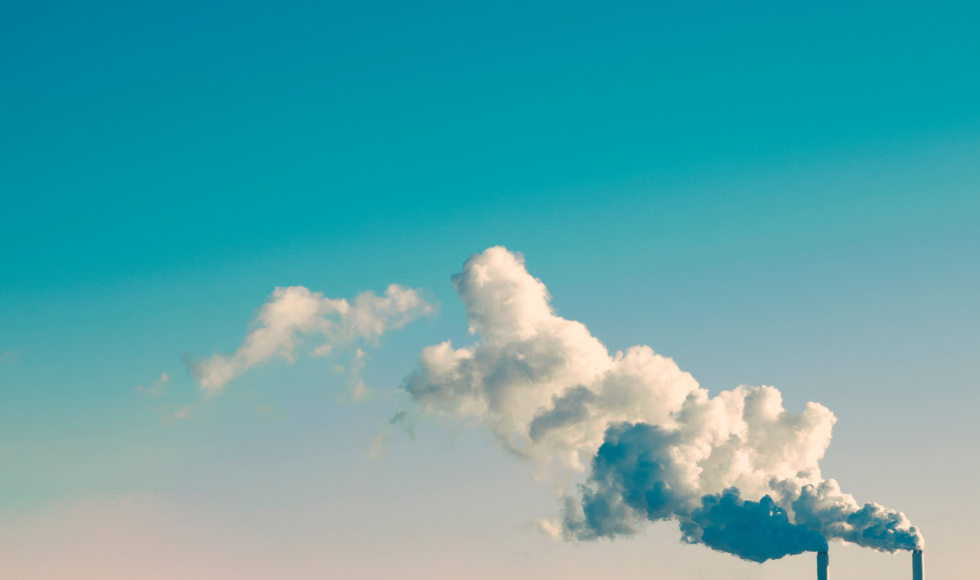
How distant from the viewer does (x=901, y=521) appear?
18562 centimetres

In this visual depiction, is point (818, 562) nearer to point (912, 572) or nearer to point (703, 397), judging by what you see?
point (912, 572)

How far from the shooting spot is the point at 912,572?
18512 cm

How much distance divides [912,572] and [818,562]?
44.0 feet

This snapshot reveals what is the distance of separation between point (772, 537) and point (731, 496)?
808 centimetres

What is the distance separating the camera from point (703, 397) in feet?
636

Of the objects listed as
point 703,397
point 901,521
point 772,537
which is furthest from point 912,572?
point 703,397

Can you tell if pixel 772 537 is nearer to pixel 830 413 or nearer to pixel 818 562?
pixel 818 562

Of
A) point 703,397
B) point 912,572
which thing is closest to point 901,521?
point 912,572

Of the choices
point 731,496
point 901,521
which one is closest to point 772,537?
point 731,496

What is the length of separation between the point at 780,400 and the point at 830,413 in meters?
7.69

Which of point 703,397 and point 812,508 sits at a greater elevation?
point 703,397

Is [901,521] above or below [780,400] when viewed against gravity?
below

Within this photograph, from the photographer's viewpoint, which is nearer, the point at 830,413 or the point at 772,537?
the point at 772,537

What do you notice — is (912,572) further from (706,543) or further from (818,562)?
(706,543)
